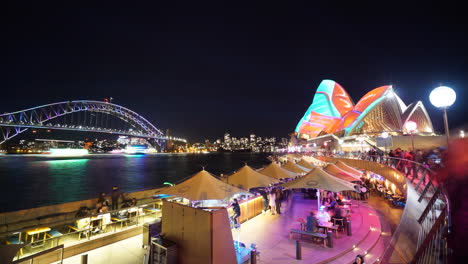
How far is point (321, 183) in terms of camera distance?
31.2 feet

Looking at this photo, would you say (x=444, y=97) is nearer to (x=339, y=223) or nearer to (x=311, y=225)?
(x=311, y=225)

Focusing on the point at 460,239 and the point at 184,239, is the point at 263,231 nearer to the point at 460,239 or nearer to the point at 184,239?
the point at 184,239

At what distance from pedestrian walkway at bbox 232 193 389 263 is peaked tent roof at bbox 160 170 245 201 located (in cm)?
161

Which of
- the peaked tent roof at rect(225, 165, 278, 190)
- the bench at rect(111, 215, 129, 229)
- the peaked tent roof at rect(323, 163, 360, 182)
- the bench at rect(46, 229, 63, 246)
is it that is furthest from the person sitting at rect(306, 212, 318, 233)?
the bench at rect(46, 229, 63, 246)

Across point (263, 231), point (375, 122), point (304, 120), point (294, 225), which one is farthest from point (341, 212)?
point (304, 120)

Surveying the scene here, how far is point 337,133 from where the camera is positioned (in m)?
54.2

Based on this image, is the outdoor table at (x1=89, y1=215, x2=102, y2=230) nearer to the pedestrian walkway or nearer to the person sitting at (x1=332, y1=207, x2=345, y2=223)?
the pedestrian walkway

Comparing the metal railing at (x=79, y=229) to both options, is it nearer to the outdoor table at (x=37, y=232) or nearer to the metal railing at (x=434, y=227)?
the outdoor table at (x=37, y=232)

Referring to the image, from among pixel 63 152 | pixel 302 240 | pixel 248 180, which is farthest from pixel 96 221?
pixel 63 152

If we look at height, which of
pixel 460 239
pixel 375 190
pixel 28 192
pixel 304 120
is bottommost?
pixel 28 192

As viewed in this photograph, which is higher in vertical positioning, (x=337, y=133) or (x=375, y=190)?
(x=337, y=133)

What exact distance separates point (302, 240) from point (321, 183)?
260 centimetres

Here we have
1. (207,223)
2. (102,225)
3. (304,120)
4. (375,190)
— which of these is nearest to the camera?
(207,223)

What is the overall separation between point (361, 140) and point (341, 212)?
3842 centimetres
